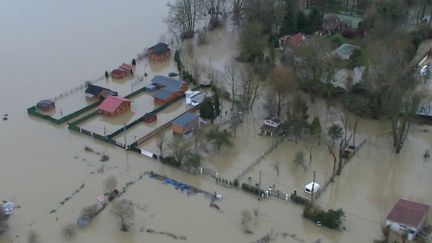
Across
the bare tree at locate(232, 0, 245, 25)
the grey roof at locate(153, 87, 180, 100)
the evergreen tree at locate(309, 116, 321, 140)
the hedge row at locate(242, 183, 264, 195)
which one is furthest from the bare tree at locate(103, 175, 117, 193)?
the bare tree at locate(232, 0, 245, 25)

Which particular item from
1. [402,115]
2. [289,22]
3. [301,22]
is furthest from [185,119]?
[301,22]

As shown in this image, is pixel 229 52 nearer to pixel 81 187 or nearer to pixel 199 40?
pixel 199 40

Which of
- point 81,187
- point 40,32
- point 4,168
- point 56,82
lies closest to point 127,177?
point 81,187

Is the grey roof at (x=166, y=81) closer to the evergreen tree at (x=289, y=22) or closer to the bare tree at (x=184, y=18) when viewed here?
the bare tree at (x=184, y=18)

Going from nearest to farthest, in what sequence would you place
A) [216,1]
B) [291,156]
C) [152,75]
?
[291,156] → [152,75] → [216,1]

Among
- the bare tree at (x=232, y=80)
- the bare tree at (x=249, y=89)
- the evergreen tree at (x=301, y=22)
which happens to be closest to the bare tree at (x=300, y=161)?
the bare tree at (x=249, y=89)

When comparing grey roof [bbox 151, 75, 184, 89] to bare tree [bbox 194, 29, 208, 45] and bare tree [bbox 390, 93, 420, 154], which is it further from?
bare tree [bbox 390, 93, 420, 154]
